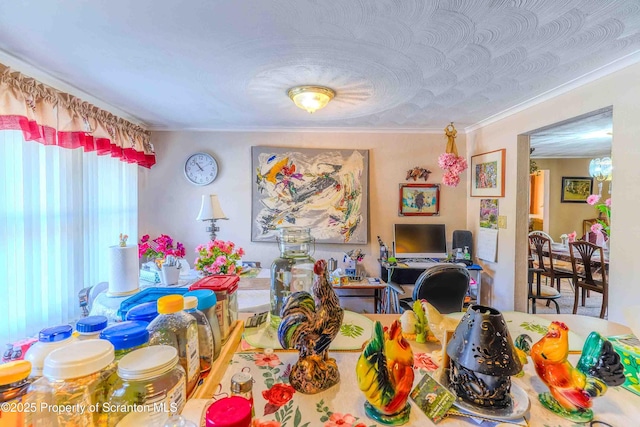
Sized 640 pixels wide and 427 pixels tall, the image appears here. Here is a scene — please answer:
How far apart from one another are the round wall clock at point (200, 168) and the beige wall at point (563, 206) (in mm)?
5854

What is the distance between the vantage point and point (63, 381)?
46 cm

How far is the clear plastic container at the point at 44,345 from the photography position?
0.50m

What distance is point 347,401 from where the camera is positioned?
68cm

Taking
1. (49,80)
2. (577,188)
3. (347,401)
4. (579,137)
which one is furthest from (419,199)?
(577,188)

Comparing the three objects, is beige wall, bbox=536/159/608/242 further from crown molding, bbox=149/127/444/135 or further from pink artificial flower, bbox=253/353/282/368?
pink artificial flower, bbox=253/353/282/368

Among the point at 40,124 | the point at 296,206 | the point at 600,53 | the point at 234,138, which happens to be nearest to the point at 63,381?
the point at 40,124

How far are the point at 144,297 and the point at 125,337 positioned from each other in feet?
1.19

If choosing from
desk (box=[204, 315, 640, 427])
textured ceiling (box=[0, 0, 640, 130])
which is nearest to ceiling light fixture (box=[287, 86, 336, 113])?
textured ceiling (box=[0, 0, 640, 130])

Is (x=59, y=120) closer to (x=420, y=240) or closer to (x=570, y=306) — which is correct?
(x=420, y=240)

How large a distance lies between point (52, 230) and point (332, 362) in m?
2.12

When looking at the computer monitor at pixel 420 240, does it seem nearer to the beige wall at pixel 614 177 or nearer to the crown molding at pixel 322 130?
the beige wall at pixel 614 177

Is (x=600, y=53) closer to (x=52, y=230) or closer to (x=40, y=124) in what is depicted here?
(x=40, y=124)

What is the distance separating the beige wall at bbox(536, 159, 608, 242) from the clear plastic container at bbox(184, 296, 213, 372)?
21.7 ft

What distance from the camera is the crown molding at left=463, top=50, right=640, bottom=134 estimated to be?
1592 mm
